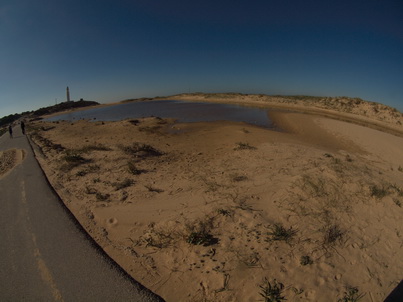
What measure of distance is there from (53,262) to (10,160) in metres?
11.4

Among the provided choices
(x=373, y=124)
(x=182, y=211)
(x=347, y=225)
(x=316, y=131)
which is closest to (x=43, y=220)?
(x=182, y=211)

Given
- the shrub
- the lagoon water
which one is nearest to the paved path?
the shrub

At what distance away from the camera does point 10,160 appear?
1227cm

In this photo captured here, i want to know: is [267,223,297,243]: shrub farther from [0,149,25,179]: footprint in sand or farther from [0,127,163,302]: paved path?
[0,149,25,179]: footprint in sand

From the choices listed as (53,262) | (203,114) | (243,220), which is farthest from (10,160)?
(203,114)

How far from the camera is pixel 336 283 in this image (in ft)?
12.9

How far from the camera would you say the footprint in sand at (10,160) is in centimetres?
1067

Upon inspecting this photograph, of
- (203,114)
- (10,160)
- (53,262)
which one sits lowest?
(53,262)

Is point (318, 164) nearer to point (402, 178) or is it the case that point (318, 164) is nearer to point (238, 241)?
point (402, 178)

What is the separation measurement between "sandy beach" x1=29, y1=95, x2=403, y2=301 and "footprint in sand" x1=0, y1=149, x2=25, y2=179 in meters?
1.53

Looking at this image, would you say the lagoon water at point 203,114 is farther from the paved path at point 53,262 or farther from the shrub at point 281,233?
the paved path at point 53,262

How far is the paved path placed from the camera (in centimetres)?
386

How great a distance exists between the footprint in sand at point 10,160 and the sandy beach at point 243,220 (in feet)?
5.02

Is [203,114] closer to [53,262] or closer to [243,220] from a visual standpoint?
[243,220]
